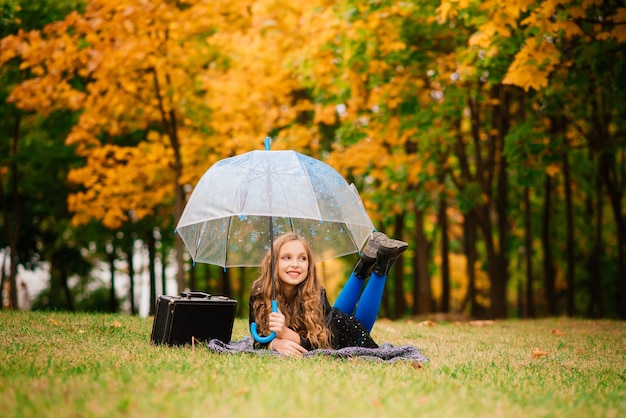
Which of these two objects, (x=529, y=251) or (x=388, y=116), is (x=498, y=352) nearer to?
(x=388, y=116)

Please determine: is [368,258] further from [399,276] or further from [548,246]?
[399,276]

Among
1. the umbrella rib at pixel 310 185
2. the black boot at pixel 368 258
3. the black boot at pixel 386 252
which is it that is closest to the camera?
the umbrella rib at pixel 310 185

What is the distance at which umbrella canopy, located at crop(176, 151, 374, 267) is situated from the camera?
18.3ft

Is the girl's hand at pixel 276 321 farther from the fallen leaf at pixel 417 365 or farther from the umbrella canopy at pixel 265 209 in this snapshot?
the fallen leaf at pixel 417 365

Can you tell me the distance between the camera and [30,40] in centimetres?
1124

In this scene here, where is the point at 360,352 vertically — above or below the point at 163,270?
above

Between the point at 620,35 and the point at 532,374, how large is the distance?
14.6 ft

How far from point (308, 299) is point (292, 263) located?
35 centimetres

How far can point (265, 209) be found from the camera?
218 inches

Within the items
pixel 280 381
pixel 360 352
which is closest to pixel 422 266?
pixel 360 352

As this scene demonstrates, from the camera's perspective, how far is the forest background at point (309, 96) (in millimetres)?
10125

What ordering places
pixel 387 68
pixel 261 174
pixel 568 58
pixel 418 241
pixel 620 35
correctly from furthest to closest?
pixel 418 241
pixel 387 68
pixel 568 58
pixel 620 35
pixel 261 174

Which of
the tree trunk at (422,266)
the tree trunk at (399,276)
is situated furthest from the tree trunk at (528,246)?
the tree trunk at (399,276)

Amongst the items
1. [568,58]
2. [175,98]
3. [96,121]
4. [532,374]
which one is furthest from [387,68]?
[532,374]
